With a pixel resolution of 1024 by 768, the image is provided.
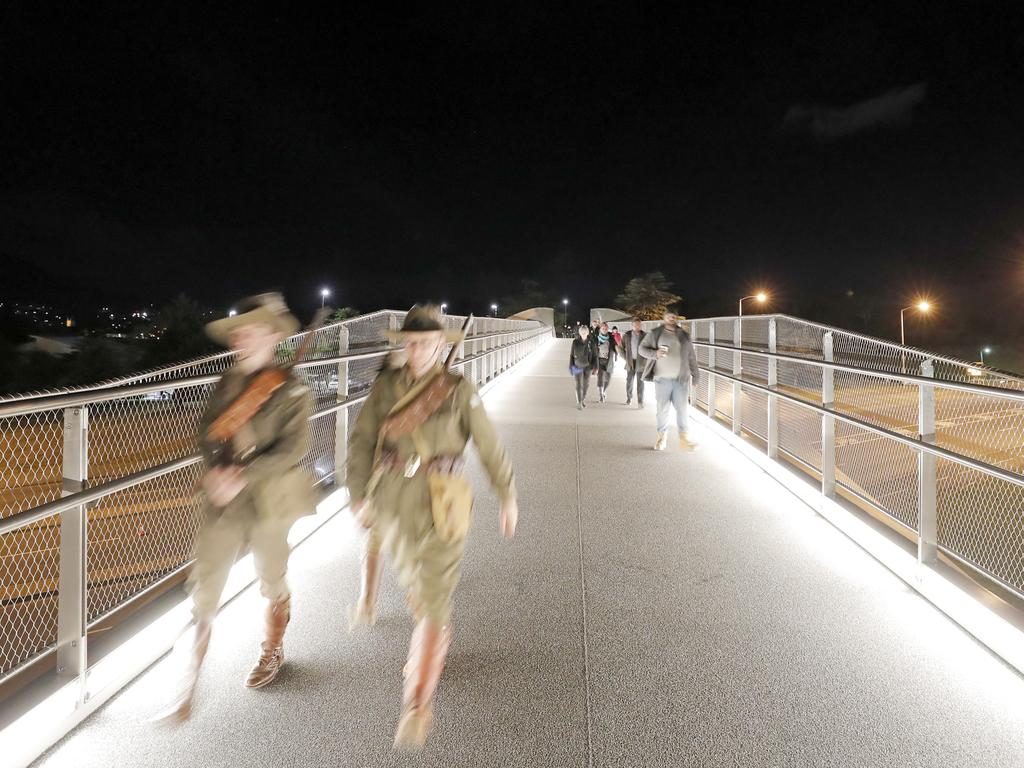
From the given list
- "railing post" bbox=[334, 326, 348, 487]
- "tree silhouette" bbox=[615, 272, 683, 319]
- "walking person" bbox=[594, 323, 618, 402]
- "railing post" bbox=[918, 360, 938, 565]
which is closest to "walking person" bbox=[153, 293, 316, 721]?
"railing post" bbox=[334, 326, 348, 487]

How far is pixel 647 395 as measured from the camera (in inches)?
A: 543

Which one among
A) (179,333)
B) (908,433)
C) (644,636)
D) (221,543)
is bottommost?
(644,636)

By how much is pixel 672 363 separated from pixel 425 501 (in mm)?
5355

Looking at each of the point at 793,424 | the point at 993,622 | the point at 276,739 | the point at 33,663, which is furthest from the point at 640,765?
the point at 793,424

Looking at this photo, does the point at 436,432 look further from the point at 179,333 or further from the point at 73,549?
the point at 179,333

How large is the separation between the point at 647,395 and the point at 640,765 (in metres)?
11.9

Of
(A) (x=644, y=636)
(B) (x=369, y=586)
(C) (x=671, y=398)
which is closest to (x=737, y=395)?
(C) (x=671, y=398)

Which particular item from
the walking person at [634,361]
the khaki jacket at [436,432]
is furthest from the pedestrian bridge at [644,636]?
the walking person at [634,361]

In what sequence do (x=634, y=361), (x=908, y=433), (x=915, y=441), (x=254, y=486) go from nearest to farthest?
1. (x=254, y=486)
2. (x=915, y=441)
3. (x=908, y=433)
4. (x=634, y=361)

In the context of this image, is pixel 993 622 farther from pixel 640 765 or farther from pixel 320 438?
pixel 320 438

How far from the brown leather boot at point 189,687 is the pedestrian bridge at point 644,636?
5cm

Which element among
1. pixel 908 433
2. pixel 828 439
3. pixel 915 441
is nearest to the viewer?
pixel 915 441

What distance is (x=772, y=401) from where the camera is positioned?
21.5 ft

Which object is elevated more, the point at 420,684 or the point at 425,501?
the point at 425,501
